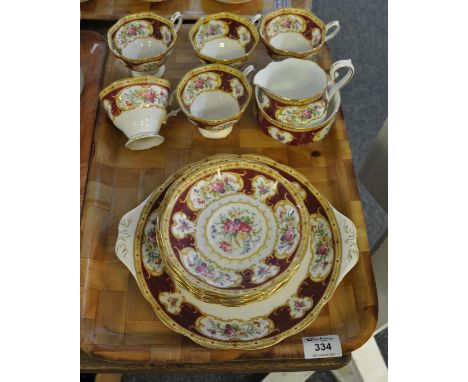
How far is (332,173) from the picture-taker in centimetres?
83

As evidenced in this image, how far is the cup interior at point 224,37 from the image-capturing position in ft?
3.20

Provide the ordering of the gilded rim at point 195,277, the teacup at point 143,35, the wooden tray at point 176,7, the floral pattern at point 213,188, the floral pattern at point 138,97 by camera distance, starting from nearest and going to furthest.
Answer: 1. the gilded rim at point 195,277
2. the floral pattern at point 213,188
3. the floral pattern at point 138,97
4. the teacup at point 143,35
5. the wooden tray at point 176,7

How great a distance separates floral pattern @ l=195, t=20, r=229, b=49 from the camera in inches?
38.6

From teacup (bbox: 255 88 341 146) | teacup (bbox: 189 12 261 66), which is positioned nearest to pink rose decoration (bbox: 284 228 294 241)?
teacup (bbox: 255 88 341 146)

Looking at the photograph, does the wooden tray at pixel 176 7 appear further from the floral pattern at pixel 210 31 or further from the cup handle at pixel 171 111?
the cup handle at pixel 171 111

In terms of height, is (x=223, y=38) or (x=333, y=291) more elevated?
(x=223, y=38)

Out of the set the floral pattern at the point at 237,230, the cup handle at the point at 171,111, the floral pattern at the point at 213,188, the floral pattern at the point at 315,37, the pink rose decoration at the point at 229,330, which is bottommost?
the pink rose decoration at the point at 229,330

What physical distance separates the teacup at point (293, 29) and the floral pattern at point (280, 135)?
0.20 meters

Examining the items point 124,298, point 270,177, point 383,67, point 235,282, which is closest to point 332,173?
point 270,177

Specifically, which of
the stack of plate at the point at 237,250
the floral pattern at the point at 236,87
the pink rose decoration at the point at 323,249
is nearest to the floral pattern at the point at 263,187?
the stack of plate at the point at 237,250

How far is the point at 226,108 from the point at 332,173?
0.22 m

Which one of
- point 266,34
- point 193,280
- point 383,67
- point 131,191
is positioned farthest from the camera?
point 383,67

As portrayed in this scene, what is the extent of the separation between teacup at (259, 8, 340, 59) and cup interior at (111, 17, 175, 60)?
198mm

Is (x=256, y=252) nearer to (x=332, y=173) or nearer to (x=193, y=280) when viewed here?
(x=193, y=280)
